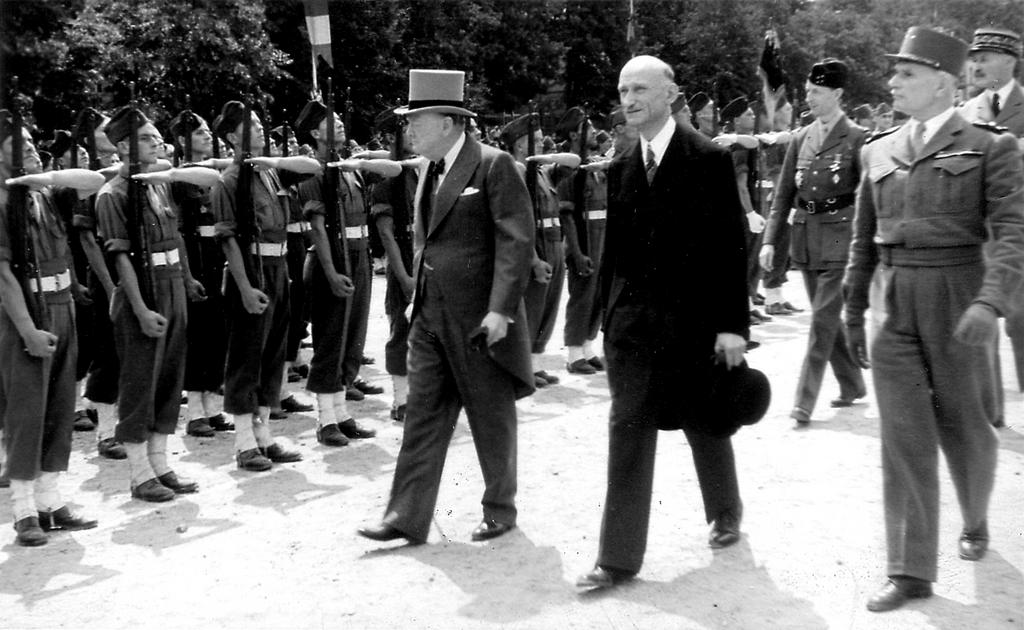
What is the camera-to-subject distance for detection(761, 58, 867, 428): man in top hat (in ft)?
25.8

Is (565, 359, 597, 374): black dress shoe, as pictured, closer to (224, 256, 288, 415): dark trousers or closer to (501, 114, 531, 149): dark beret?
(501, 114, 531, 149): dark beret

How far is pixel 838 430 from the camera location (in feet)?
25.0

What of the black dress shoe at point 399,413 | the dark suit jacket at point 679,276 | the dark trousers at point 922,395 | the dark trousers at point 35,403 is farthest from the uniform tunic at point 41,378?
the dark trousers at point 922,395

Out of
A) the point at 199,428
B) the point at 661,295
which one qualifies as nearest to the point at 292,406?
the point at 199,428

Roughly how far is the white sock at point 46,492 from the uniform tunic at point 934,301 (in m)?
4.22

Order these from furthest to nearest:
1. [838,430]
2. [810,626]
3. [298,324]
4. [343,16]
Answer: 1. [343,16]
2. [298,324]
3. [838,430]
4. [810,626]

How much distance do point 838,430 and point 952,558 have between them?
247 centimetres

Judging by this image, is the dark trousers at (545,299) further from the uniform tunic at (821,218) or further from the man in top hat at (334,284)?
the uniform tunic at (821,218)

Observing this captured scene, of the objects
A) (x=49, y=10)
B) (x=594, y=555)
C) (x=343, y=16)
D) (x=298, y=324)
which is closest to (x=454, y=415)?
(x=594, y=555)

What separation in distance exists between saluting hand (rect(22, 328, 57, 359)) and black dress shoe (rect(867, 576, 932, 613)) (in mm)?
4086

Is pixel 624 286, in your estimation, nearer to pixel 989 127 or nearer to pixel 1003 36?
pixel 989 127

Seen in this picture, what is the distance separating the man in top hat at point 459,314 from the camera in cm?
569

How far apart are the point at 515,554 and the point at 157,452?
2.63 meters

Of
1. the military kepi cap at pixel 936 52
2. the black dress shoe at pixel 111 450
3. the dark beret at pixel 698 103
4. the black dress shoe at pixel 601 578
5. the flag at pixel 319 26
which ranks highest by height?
the flag at pixel 319 26
